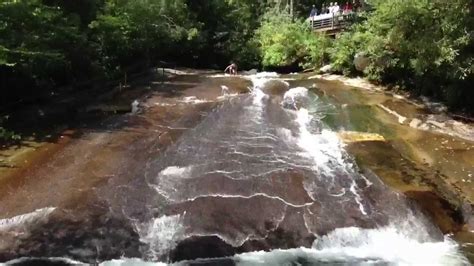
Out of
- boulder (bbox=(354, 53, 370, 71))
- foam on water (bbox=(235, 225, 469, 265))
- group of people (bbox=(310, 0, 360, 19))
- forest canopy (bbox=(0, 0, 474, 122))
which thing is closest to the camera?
foam on water (bbox=(235, 225, 469, 265))

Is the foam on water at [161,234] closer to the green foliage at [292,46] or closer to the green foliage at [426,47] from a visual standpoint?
the green foliage at [426,47]

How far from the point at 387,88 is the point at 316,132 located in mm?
6983

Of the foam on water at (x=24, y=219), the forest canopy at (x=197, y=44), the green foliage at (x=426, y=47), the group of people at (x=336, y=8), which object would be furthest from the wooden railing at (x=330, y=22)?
the foam on water at (x=24, y=219)

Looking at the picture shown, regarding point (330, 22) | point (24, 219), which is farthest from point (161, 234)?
point (330, 22)

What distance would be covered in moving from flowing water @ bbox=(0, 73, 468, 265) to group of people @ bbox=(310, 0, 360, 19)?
2464 cm

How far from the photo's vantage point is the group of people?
3378cm

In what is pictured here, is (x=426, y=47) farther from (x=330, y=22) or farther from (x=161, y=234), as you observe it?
(x=330, y=22)

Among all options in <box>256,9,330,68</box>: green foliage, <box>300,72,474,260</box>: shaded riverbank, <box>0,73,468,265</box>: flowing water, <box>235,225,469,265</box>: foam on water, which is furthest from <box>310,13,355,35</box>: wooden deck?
<box>235,225,469,265</box>: foam on water

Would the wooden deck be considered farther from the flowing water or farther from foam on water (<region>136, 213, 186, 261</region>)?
foam on water (<region>136, 213, 186, 261</region>)

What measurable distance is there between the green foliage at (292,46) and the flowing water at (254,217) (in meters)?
14.9

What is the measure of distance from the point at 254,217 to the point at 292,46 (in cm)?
2024

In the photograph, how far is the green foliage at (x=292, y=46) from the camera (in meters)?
25.8

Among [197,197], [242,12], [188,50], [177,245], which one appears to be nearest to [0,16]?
[197,197]

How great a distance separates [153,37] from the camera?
939 inches
